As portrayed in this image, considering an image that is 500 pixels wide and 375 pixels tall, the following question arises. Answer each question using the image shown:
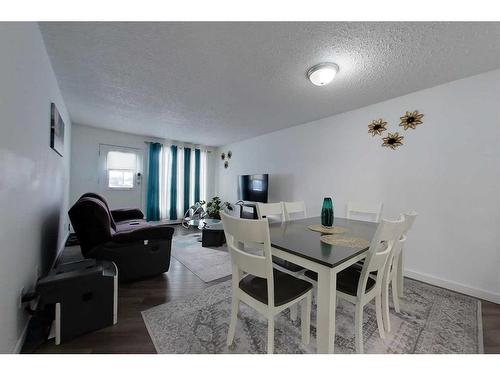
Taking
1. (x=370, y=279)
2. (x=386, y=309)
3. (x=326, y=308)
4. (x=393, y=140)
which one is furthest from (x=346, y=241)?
(x=393, y=140)

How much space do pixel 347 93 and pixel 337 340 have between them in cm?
262

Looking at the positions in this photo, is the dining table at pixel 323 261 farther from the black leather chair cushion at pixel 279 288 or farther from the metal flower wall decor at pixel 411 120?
the metal flower wall decor at pixel 411 120

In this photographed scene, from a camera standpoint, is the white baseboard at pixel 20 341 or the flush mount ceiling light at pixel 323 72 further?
the flush mount ceiling light at pixel 323 72

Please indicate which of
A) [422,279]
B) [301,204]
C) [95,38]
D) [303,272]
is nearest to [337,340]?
[303,272]

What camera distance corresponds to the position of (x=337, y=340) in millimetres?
1383

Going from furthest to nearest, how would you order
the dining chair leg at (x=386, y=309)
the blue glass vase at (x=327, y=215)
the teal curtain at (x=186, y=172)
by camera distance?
the teal curtain at (x=186, y=172) < the blue glass vase at (x=327, y=215) < the dining chair leg at (x=386, y=309)

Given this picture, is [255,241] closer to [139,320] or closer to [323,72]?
[139,320]

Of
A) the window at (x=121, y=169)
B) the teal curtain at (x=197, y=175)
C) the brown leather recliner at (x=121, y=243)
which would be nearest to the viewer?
the brown leather recliner at (x=121, y=243)

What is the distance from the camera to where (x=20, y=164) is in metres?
1.31

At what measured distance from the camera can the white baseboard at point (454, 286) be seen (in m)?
1.93

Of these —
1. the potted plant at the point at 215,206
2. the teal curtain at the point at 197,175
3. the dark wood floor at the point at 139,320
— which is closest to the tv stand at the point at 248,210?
the potted plant at the point at 215,206

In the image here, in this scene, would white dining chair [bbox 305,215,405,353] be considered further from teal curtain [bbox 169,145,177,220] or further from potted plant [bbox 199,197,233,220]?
teal curtain [bbox 169,145,177,220]

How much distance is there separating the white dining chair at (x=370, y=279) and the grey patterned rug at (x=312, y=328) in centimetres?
18
